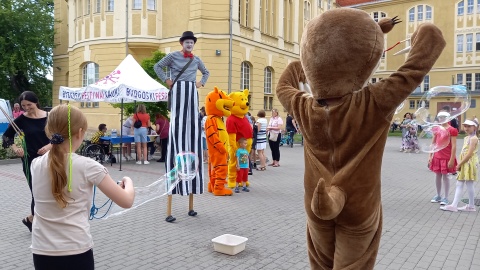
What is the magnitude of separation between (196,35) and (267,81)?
7.16 meters

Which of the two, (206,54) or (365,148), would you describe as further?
(206,54)

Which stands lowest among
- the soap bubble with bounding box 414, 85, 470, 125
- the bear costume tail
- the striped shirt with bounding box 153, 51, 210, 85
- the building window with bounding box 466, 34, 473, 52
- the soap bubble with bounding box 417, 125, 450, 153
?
the bear costume tail

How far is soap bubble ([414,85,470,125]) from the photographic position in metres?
5.88

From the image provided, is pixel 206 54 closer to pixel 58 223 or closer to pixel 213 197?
pixel 213 197

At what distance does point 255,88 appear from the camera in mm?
26781

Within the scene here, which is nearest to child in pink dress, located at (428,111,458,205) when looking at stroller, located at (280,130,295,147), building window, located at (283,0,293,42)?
stroller, located at (280,130,295,147)

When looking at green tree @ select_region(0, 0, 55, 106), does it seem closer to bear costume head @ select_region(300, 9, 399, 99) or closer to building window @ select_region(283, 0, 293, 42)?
building window @ select_region(283, 0, 293, 42)

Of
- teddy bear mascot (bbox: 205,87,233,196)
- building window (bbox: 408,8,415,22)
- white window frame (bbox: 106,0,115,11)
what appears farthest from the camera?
building window (bbox: 408,8,415,22)

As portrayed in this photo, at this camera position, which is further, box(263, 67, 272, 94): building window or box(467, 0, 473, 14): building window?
box(467, 0, 473, 14): building window

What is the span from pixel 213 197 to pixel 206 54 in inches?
636

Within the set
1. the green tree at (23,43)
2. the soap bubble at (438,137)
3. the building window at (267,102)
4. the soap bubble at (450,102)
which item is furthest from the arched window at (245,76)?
the soap bubble at (450,102)

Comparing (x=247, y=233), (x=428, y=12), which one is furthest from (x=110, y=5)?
(x=428, y=12)

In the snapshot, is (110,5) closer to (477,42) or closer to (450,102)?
(450,102)

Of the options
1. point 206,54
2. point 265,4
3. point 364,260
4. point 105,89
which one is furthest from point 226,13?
point 364,260
